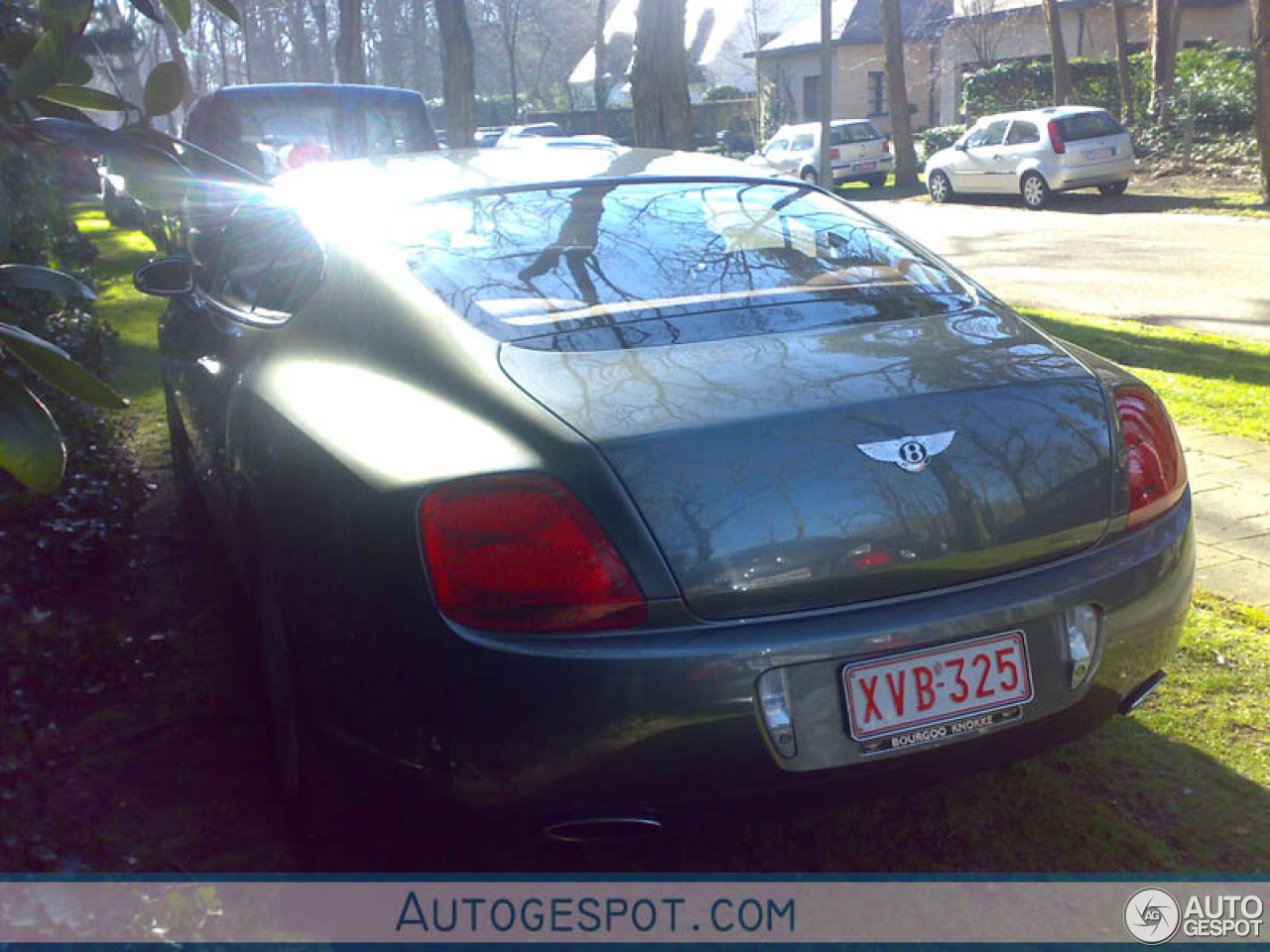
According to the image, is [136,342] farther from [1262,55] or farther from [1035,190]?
[1035,190]

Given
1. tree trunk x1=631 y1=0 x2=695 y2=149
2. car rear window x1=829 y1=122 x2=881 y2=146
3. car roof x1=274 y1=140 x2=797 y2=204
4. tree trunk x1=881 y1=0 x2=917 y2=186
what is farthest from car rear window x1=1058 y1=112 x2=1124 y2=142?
Answer: car roof x1=274 y1=140 x2=797 y2=204

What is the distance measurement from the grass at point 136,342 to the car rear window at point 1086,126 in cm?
1481

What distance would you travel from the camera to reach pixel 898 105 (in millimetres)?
30000

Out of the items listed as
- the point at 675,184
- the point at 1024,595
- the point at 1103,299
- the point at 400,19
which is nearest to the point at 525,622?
the point at 1024,595

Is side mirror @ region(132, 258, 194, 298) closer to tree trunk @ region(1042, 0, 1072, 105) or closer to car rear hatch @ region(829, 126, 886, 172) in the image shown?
tree trunk @ region(1042, 0, 1072, 105)

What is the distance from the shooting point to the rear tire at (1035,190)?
2230cm

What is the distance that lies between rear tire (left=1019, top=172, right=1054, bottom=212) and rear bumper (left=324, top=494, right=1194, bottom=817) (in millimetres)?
21343

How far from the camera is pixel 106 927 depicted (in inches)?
97.9

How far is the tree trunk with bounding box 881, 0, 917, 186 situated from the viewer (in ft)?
96.1

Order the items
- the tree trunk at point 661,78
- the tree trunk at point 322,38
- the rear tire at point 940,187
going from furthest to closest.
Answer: the tree trunk at point 322,38 < the rear tire at point 940,187 < the tree trunk at point 661,78

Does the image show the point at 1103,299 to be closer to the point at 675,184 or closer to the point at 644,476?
the point at 675,184

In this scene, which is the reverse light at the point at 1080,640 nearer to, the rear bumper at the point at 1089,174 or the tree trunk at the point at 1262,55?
the tree trunk at the point at 1262,55

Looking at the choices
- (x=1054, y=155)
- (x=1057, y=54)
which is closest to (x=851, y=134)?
(x=1057, y=54)

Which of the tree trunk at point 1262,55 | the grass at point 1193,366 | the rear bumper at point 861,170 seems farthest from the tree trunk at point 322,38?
the grass at point 1193,366
